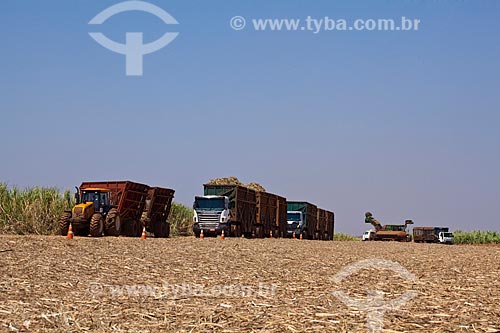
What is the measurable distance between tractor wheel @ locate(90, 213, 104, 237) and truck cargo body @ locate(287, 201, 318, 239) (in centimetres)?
2416

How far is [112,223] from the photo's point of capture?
31938mm

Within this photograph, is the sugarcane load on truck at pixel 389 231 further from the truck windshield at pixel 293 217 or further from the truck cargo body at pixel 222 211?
the truck cargo body at pixel 222 211

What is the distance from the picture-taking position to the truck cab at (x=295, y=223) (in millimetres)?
53125

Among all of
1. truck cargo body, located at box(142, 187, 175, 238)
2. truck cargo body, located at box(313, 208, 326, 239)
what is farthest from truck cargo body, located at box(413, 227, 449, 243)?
truck cargo body, located at box(142, 187, 175, 238)

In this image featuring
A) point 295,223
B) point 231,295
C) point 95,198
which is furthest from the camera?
point 295,223

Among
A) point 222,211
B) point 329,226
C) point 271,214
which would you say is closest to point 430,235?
point 329,226

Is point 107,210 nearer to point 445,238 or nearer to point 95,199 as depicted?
point 95,199

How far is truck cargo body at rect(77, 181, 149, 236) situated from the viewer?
3403 cm

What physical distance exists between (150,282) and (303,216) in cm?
4315

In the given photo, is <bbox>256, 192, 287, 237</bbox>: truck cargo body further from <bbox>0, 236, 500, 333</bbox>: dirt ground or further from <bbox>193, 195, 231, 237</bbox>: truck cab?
<bbox>0, 236, 500, 333</bbox>: dirt ground

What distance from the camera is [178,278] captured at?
1262 centimetres

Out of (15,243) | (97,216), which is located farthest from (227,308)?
(97,216)

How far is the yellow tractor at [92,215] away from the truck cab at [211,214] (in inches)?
284

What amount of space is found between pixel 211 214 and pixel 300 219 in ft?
52.4
